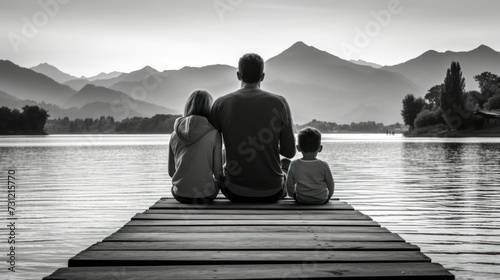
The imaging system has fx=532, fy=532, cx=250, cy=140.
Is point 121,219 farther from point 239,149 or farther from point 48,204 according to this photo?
point 239,149

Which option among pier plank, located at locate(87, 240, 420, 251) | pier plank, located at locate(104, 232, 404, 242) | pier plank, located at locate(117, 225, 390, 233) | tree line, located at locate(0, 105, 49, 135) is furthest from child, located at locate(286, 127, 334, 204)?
tree line, located at locate(0, 105, 49, 135)

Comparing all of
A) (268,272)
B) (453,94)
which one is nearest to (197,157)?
(268,272)

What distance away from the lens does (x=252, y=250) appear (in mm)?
4059

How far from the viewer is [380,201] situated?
13.7 metres

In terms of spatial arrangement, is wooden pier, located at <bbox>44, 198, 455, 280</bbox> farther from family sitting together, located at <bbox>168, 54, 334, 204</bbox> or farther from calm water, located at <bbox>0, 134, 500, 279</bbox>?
calm water, located at <bbox>0, 134, 500, 279</bbox>

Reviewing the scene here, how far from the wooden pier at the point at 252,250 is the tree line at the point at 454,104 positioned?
104864mm

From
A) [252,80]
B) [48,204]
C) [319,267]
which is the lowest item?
[48,204]

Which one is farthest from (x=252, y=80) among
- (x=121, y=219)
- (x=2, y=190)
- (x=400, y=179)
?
(x=400, y=179)

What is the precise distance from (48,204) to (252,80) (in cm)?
944

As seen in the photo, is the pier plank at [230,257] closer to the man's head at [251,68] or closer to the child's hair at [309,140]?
the child's hair at [309,140]

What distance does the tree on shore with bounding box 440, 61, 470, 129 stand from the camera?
4038 inches

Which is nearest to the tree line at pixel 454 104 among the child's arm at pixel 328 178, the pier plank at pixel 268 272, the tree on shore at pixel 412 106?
the tree on shore at pixel 412 106

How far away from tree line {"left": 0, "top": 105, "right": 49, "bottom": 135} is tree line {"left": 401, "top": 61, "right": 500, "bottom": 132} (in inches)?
4123

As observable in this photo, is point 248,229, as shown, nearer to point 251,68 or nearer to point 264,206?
point 264,206
